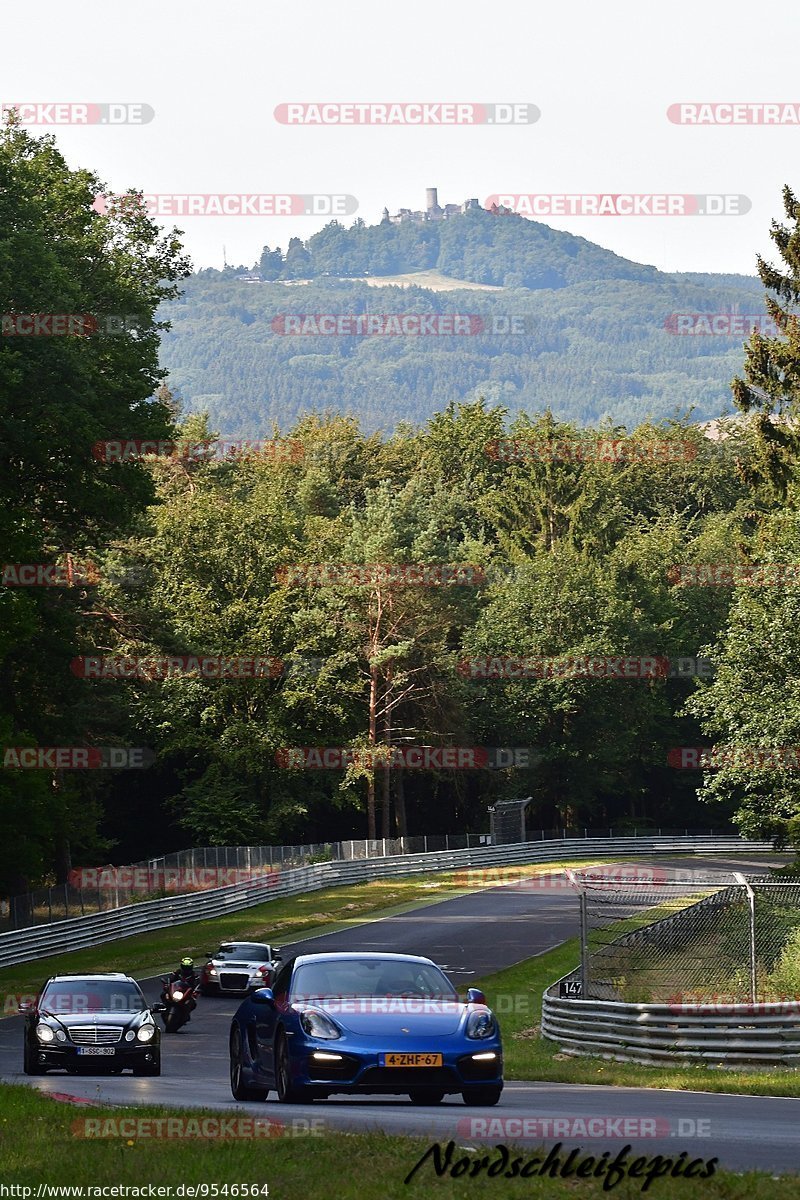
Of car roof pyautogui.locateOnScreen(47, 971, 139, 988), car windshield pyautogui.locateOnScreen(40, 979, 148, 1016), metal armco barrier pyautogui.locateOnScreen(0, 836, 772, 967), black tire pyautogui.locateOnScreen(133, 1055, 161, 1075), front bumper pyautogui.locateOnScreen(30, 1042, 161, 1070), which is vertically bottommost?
metal armco barrier pyautogui.locateOnScreen(0, 836, 772, 967)

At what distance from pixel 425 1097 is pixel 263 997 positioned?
1.71 meters

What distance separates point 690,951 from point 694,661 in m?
71.1

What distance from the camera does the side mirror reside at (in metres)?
15.4

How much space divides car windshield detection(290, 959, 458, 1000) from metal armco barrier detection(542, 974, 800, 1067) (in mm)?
5755

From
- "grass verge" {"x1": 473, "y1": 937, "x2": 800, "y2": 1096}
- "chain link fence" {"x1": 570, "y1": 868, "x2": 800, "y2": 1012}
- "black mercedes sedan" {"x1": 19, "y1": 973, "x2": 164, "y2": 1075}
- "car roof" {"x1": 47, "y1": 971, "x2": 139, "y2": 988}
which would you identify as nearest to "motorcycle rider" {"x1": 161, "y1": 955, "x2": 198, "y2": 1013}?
"grass verge" {"x1": 473, "y1": 937, "x2": 800, "y2": 1096}

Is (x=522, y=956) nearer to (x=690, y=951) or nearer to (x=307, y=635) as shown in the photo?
(x=690, y=951)

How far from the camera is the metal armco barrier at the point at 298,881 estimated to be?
4388 cm

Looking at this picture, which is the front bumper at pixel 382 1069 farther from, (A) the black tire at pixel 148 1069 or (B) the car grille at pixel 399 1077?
(A) the black tire at pixel 148 1069

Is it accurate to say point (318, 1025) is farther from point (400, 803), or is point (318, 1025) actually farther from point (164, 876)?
point (400, 803)

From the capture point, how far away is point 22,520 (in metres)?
40.6

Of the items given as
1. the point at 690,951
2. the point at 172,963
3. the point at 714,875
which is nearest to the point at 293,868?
the point at 714,875

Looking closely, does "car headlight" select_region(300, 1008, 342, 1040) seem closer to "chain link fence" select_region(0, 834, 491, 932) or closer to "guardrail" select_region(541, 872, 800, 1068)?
"guardrail" select_region(541, 872, 800, 1068)

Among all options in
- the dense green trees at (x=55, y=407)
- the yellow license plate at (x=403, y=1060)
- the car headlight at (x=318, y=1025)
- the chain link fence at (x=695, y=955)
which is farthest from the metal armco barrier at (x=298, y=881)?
the yellow license plate at (x=403, y=1060)

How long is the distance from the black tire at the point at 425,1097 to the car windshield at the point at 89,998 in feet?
22.7
